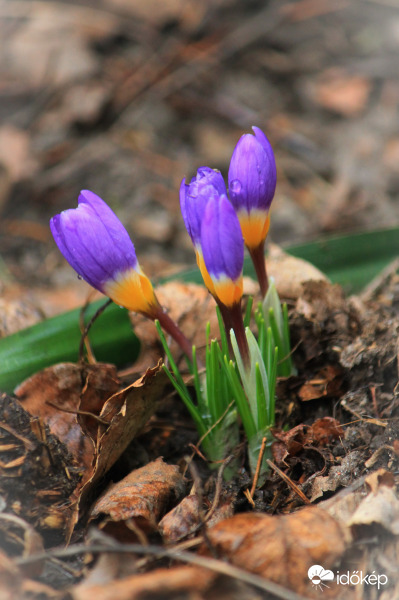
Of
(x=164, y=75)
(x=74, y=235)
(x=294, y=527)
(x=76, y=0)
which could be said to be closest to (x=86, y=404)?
(x=74, y=235)

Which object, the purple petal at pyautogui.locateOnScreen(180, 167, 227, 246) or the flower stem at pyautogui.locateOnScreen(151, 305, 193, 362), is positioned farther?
the flower stem at pyautogui.locateOnScreen(151, 305, 193, 362)

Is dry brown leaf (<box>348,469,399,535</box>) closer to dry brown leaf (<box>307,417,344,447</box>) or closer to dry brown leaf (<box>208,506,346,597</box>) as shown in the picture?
dry brown leaf (<box>208,506,346,597</box>)

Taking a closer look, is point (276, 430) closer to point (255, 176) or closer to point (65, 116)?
point (255, 176)

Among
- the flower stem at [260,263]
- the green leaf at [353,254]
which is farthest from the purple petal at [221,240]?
Answer: the green leaf at [353,254]

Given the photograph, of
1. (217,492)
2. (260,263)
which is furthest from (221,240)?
(217,492)

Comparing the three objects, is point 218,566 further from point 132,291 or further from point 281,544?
point 132,291

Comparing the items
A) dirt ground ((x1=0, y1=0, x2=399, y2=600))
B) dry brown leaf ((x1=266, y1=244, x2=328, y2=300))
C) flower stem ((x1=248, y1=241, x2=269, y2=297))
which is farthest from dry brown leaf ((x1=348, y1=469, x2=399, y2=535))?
dry brown leaf ((x1=266, y1=244, x2=328, y2=300))
